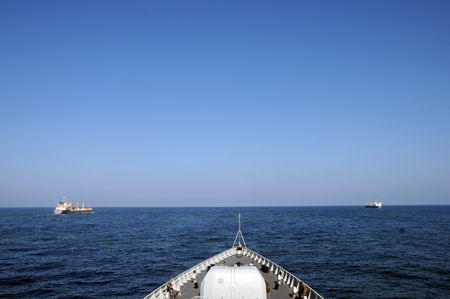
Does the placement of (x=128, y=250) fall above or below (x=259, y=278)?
below

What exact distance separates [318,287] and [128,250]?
40158mm

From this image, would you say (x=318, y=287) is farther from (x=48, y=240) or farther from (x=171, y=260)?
(x=48, y=240)

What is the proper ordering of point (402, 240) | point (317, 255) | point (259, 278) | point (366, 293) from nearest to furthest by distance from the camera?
point (259, 278) → point (366, 293) → point (317, 255) → point (402, 240)

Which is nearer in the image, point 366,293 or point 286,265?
point 366,293

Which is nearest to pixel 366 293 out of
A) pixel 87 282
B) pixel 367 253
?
pixel 367 253

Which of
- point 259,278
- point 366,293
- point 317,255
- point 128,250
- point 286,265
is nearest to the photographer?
point 259,278

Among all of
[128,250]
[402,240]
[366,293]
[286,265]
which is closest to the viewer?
[366,293]

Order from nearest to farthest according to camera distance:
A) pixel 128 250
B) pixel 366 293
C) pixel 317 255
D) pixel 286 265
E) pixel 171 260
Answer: pixel 366 293 < pixel 286 265 < pixel 171 260 < pixel 317 255 < pixel 128 250

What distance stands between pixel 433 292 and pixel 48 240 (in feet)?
268

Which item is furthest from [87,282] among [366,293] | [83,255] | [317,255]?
[317,255]

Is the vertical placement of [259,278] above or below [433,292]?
above

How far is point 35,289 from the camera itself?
38156 mm

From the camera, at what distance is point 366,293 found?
36125 millimetres

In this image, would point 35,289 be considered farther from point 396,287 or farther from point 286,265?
point 396,287
